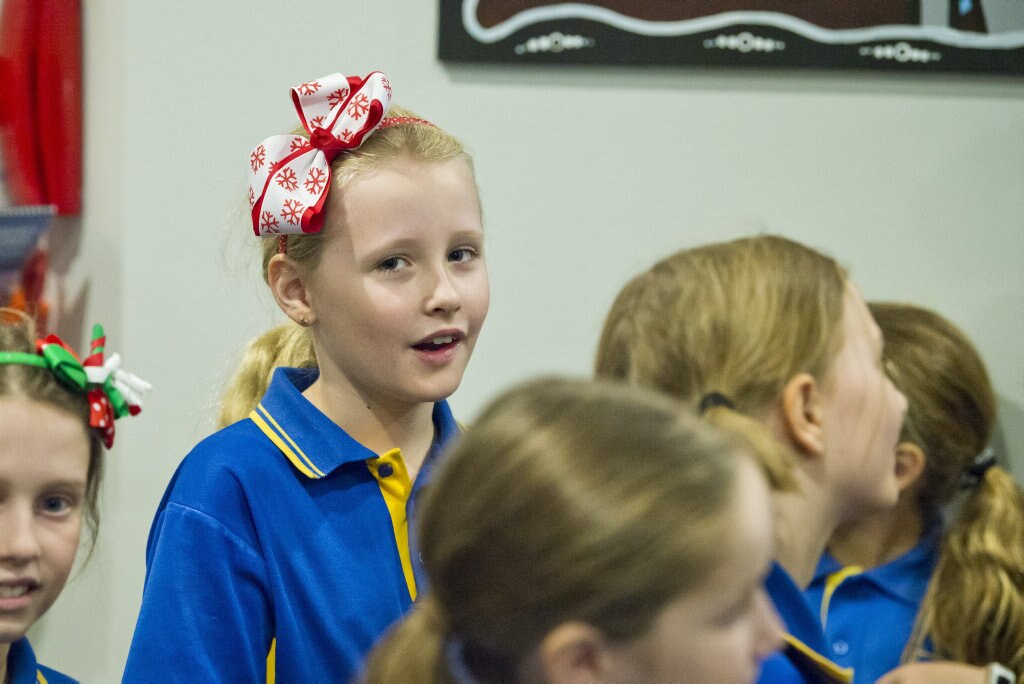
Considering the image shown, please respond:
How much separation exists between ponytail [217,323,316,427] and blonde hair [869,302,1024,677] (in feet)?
2.46

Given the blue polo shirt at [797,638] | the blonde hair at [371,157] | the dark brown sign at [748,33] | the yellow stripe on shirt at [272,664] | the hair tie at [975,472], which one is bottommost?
the yellow stripe on shirt at [272,664]

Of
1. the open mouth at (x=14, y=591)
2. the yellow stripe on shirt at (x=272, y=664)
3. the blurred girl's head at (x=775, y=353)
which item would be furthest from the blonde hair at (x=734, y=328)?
the open mouth at (x=14, y=591)

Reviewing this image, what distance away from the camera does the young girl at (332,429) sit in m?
1.08

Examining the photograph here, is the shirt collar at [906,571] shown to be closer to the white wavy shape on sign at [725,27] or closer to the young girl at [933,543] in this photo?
the young girl at [933,543]

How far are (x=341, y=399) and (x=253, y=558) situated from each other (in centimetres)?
19

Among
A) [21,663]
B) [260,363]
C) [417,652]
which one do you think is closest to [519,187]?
[260,363]

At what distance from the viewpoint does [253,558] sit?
1093 millimetres

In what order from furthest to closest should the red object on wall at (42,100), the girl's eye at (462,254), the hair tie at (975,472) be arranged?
the red object on wall at (42,100) < the hair tie at (975,472) < the girl's eye at (462,254)

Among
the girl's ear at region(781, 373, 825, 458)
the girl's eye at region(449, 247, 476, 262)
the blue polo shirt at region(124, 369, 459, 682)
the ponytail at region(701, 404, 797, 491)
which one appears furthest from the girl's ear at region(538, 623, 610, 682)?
the girl's eye at region(449, 247, 476, 262)

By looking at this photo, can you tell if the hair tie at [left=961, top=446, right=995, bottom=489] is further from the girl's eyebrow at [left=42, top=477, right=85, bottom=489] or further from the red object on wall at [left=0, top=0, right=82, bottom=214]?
the red object on wall at [left=0, top=0, right=82, bottom=214]

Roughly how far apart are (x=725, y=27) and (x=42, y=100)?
3.48 feet

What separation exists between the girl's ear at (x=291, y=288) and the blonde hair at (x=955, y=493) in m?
0.75

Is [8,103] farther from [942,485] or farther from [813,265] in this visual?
[942,485]

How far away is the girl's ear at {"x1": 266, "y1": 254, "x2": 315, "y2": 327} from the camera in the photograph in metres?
1.21
